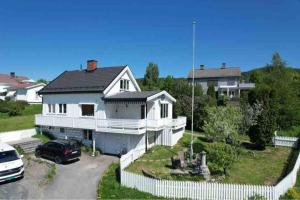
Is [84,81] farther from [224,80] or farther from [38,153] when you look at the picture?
[224,80]

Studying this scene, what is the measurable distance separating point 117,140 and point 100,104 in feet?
13.7

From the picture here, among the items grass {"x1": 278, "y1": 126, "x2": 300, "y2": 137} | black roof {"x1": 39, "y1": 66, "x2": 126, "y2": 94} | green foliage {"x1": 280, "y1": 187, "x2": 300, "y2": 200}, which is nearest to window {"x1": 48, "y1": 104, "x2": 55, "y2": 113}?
black roof {"x1": 39, "y1": 66, "x2": 126, "y2": 94}

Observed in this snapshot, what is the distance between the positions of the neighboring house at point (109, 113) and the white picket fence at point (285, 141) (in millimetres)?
10567

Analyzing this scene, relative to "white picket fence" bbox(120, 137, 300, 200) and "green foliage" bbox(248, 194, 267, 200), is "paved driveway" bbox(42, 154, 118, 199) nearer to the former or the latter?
"white picket fence" bbox(120, 137, 300, 200)

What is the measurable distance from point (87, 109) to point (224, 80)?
4663cm

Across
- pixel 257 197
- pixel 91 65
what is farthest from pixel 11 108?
pixel 257 197

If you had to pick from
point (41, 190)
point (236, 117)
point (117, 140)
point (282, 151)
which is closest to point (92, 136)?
point (117, 140)

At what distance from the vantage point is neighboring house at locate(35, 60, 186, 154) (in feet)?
80.6

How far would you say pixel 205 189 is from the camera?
14719 millimetres

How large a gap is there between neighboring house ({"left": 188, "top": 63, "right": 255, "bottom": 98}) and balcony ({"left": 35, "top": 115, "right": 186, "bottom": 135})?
1569 inches

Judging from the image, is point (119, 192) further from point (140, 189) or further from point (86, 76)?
point (86, 76)

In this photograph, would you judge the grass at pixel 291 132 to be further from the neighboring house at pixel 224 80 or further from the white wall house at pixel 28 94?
the white wall house at pixel 28 94

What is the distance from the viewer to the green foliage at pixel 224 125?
82.9ft

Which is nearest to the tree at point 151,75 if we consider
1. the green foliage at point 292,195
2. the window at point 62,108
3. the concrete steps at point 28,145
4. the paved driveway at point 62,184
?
the window at point 62,108
